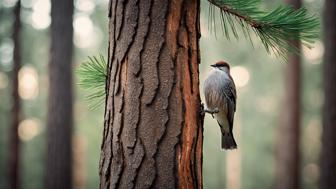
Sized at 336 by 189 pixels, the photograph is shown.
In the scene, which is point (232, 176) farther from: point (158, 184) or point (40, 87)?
point (158, 184)

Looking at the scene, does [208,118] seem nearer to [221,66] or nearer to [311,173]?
[311,173]

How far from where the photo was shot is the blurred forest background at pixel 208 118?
15492mm

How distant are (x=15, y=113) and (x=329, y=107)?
8.91 meters

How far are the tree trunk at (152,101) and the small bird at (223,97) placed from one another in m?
1.65

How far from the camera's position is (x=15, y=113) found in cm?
1148

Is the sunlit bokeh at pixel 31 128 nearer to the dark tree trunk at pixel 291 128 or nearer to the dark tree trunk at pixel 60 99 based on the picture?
the dark tree trunk at pixel 60 99

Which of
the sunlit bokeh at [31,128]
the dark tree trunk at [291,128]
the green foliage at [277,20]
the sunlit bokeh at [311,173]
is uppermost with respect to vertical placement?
the green foliage at [277,20]

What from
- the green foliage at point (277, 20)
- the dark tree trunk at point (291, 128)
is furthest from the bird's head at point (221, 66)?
the dark tree trunk at point (291, 128)

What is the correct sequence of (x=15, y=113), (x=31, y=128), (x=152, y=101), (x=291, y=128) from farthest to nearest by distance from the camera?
(x=31, y=128)
(x=15, y=113)
(x=291, y=128)
(x=152, y=101)

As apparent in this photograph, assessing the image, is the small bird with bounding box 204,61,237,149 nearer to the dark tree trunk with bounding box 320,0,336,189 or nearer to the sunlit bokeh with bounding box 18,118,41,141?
the dark tree trunk with bounding box 320,0,336,189

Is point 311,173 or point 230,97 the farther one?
point 311,173

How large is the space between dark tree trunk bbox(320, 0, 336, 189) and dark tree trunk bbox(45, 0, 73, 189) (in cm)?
485

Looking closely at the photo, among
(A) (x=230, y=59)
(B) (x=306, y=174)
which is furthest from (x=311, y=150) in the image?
(A) (x=230, y=59)

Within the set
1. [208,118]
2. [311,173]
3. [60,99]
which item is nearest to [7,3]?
[60,99]
